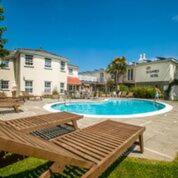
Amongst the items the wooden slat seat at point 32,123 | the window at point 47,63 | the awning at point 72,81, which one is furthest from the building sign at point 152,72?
the wooden slat seat at point 32,123

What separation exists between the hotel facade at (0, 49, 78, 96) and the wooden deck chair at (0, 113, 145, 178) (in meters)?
23.0

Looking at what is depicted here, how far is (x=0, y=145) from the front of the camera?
2.18 metres

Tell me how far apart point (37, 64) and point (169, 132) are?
77.2ft

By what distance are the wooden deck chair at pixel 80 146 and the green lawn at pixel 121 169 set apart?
66 cm

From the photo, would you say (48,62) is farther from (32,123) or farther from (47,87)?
(32,123)

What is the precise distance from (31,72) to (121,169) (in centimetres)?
2513

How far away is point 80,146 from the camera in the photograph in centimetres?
440

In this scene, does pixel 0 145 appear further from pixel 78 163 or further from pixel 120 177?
pixel 120 177

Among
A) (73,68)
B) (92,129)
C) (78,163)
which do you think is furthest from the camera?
(73,68)

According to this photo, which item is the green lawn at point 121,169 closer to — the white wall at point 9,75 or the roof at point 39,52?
the white wall at point 9,75

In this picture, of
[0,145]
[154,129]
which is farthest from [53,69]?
[0,145]

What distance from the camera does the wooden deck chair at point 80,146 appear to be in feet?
8.54

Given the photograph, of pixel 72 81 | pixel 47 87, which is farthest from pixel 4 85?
pixel 72 81

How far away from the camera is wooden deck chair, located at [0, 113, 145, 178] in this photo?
8.54 feet
